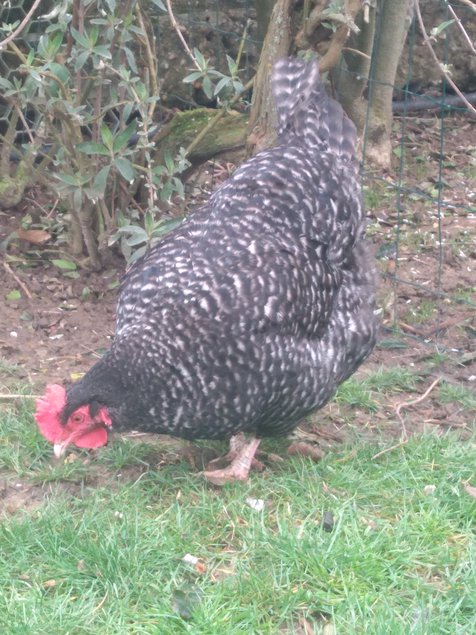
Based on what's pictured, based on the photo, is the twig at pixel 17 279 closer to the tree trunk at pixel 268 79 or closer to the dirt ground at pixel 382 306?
the dirt ground at pixel 382 306

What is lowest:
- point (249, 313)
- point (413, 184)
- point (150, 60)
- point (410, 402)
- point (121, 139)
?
point (410, 402)

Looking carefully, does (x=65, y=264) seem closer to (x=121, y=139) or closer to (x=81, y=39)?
(x=121, y=139)

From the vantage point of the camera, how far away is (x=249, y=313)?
3707 mm

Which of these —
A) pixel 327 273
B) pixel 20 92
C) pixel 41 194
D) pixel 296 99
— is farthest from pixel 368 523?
pixel 41 194

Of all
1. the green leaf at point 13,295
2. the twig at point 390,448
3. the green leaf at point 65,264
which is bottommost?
the green leaf at point 13,295

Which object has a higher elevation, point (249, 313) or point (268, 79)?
point (268, 79)

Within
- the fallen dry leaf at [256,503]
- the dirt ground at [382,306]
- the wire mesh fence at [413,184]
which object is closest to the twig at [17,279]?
the dirt ground at [382,306]

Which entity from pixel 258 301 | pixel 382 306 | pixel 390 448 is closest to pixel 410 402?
pixel 390 448

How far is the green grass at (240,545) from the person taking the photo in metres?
3.20

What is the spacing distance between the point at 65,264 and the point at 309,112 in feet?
6.68

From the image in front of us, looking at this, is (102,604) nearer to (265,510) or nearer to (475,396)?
(265,510)

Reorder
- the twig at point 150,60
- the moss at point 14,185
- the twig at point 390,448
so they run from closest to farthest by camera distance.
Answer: the twig at point 390,448 → the twig at point 150,60 → the moss at point 14,185

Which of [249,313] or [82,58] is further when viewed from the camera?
[82,58]

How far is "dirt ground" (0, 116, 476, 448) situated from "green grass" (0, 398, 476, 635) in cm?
57
